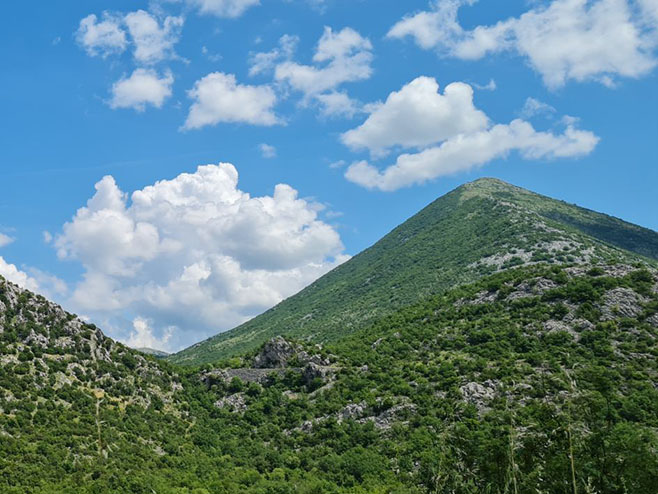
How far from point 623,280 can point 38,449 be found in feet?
331

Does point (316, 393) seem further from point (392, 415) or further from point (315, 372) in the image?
point (392, 415)

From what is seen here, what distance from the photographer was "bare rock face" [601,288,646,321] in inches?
3728

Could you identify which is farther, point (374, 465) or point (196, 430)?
point (196, 430)

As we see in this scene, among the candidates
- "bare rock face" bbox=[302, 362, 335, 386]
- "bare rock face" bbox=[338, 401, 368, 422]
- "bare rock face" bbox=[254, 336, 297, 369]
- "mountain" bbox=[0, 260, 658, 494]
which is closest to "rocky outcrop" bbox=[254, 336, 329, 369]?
"bare rock face" bbox=[254, 336, 297, 369]

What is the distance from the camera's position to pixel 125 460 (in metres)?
72.2

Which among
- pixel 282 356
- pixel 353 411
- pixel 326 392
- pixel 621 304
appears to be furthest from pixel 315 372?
pixel 621 304

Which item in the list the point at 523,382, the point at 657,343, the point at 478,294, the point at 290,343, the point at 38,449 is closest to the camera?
the point at 38,449

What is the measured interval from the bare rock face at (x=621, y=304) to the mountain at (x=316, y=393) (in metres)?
0.30

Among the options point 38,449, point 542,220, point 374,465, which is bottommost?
point 374,465

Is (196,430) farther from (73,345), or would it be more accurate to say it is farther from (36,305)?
(36,305)

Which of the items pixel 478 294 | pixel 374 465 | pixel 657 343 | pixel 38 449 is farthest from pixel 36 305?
pixel 657 343

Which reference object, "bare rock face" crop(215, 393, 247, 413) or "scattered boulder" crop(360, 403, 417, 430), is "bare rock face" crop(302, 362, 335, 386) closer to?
"bare rock face" crop(215, 393, 247, 413)

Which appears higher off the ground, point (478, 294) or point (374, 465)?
point (478, 294)

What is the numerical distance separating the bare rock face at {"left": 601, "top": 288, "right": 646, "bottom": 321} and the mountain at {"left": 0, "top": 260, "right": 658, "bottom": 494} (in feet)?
0.97
